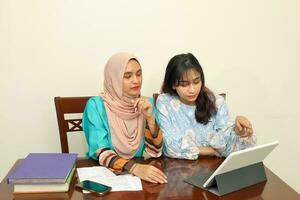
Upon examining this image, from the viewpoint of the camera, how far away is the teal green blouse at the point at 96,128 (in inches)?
58.8

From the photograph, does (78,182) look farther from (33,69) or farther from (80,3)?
(80,3)

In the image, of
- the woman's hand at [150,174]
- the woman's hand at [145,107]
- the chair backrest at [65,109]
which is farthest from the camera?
the chair backrest at [65,109]

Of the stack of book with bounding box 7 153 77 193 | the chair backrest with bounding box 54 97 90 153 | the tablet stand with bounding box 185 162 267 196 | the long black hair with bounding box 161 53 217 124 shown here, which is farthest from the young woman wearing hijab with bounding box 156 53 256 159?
the stack of book with bounding box 7 153 77 193

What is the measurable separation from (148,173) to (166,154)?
29cm

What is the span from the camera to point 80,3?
1961mm

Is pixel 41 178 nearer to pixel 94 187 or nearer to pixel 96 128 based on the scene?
pixel 94 187

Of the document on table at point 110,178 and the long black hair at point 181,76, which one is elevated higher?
the long black hair at point 181,76

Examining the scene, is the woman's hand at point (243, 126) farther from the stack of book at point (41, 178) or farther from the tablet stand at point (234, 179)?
the stack of book at point (41, 178)

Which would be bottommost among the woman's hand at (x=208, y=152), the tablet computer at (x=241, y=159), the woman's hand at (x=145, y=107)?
the woman's hand at (x=208, y=152)

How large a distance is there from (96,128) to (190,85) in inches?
18.9

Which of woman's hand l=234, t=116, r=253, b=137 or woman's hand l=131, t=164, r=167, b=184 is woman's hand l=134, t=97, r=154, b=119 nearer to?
woman's hand l=131, t=164, r=167, b=184

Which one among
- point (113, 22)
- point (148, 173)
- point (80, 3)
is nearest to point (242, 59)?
point (113, 22)

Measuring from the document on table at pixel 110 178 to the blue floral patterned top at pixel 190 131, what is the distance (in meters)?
0.31

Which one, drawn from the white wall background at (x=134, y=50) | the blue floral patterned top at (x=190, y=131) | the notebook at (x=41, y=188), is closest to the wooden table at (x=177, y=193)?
the notebook at (x=41, y=188)
